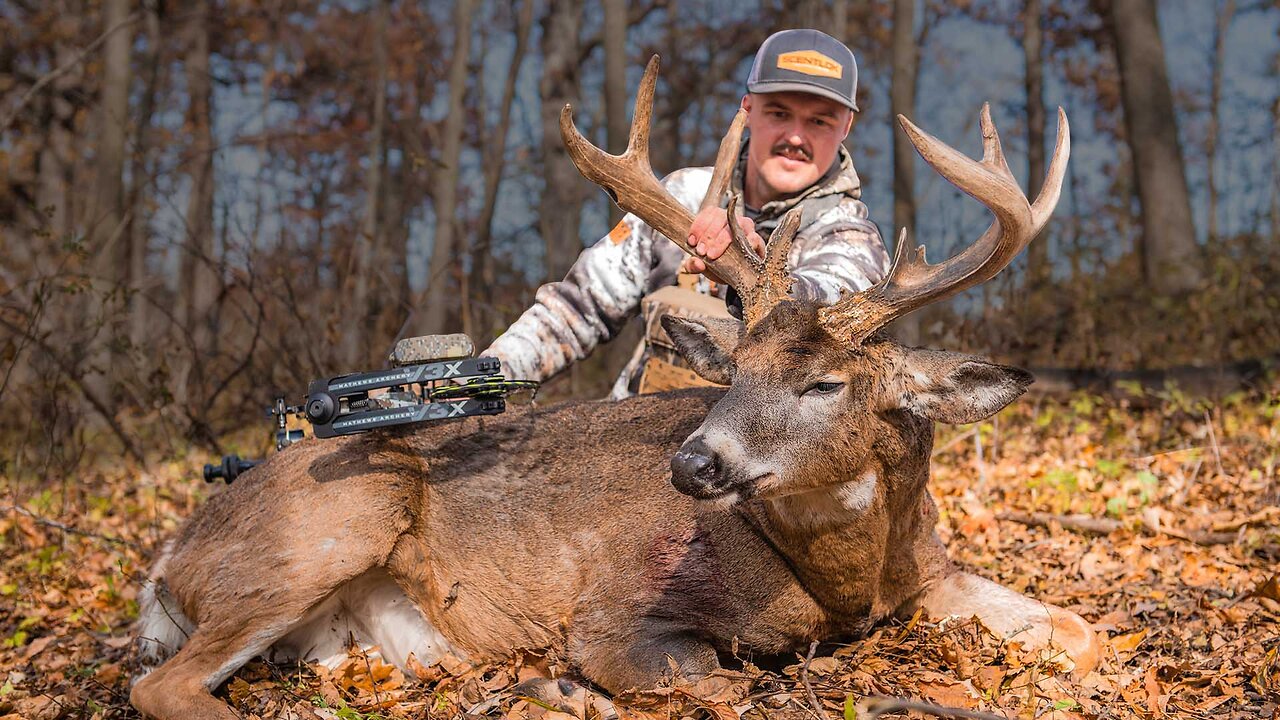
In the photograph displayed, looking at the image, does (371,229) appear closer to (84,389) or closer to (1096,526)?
(84,389)

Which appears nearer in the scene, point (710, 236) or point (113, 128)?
point (710, 236)

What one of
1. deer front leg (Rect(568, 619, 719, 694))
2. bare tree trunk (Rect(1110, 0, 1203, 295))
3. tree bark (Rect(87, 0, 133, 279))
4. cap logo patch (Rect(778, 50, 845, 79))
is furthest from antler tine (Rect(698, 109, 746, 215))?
bare tree trunk (Rect(1110, 0, 1203, 295))

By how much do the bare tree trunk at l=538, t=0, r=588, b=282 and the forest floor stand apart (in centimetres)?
706

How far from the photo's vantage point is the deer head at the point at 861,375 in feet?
11.3

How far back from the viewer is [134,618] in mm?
5621

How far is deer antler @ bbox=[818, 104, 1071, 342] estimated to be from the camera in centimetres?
353

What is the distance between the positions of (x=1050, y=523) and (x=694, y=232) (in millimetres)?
3126

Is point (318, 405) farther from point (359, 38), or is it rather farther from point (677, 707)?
point (359, 38)

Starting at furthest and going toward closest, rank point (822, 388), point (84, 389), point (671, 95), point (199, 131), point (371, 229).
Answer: point (671, 95)
point (199, 131)
point (371, 229)
point (84, 389)
point (822, 388)

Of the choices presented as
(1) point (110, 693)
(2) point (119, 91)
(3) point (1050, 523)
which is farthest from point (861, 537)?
(2) point (119, 91)

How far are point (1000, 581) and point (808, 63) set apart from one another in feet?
8.46

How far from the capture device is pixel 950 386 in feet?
11.9

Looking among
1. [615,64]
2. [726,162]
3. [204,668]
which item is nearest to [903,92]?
[615,64]

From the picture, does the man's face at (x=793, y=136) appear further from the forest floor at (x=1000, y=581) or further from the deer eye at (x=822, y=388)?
the forest floor at (x=1000, y=581)
